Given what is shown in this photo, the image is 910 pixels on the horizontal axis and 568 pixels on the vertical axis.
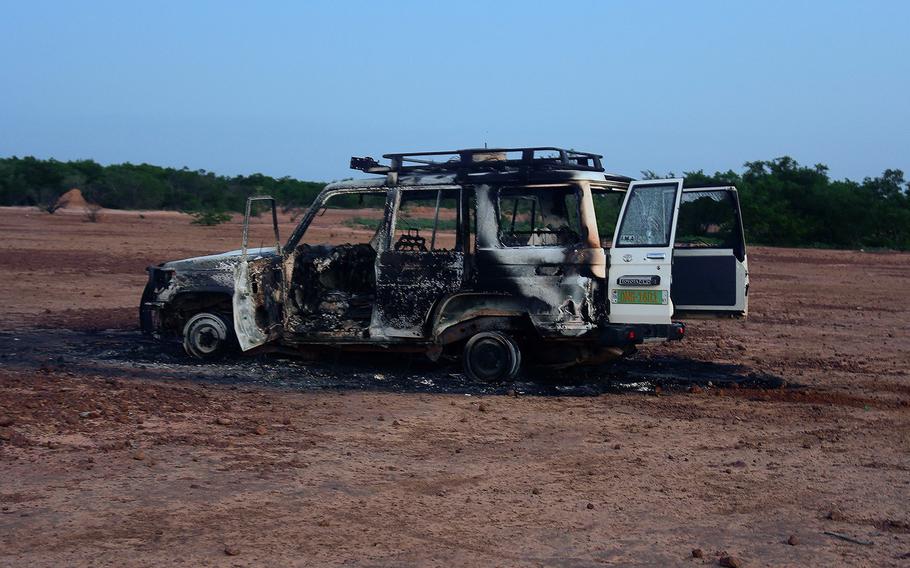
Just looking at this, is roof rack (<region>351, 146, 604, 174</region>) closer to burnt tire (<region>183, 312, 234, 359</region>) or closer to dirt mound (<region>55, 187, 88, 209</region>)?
burnt tire (<region>183, 312, 234, 359</region>)

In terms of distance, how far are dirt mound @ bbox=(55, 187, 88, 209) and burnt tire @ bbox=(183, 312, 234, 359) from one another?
38.6m

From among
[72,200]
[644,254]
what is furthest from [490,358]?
[72,200]

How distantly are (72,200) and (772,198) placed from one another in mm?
31634

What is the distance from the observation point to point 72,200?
164ft

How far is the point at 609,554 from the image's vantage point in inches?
217

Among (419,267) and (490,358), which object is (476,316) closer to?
(490,358)

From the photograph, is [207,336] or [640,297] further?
[207,336]

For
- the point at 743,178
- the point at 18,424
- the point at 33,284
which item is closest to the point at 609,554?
the point at 18,424

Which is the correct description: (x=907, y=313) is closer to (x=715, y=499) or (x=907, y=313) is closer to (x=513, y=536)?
(x=715, y=499)

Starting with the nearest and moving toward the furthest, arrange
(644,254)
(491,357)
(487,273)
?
(644,254) → (487,273) → (491,357)

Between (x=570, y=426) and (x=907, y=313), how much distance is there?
1090cm

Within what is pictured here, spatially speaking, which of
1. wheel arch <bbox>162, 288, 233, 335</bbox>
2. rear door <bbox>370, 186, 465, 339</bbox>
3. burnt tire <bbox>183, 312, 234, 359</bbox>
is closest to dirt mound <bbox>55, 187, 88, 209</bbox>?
wheel arch <bbox>162, 288, 233, 335</bbox>

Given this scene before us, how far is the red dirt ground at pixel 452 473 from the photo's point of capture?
5.57 metres

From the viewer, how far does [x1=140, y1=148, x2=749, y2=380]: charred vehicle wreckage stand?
979 centimetres
